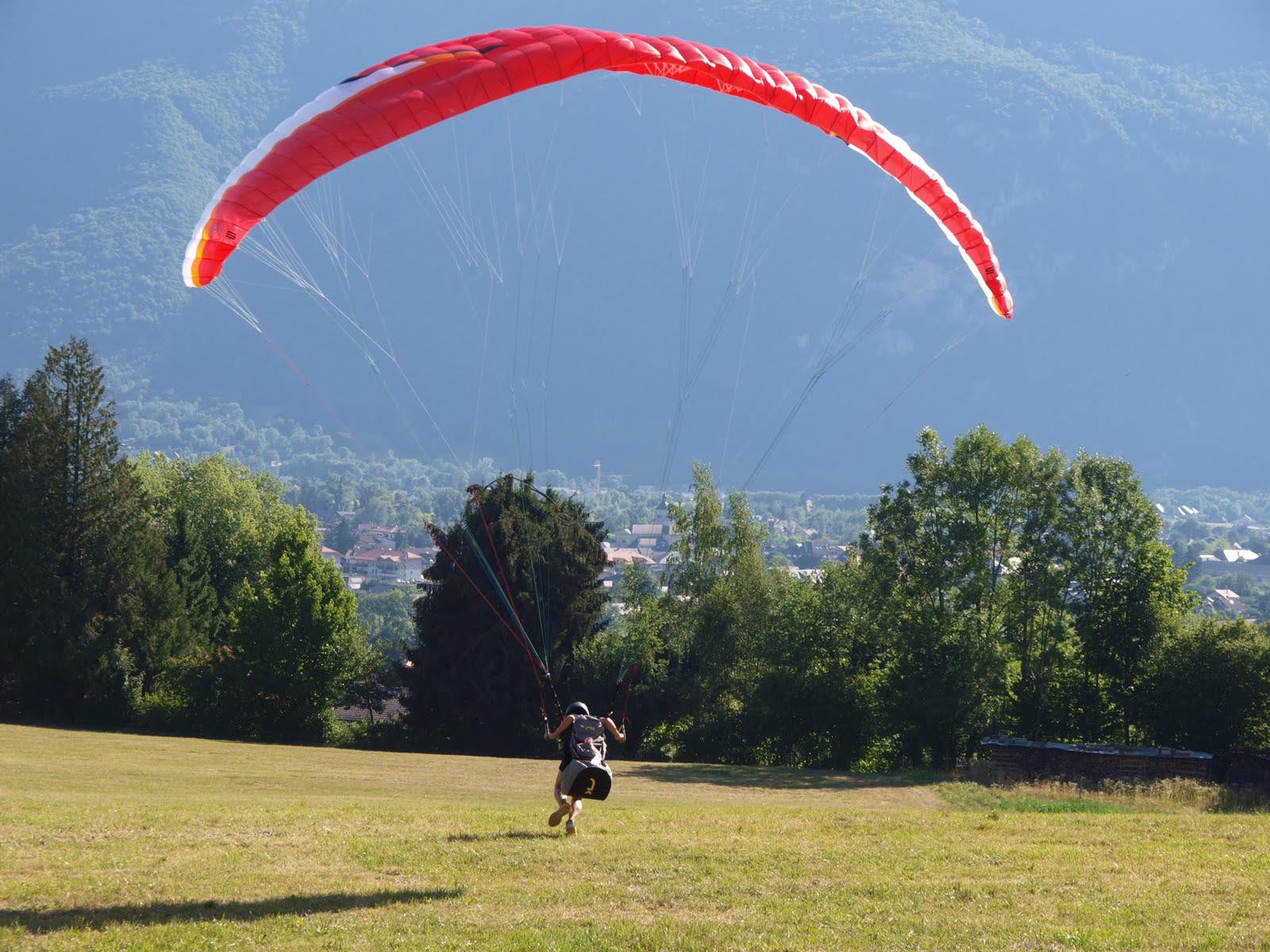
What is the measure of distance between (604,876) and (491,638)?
23.7 m

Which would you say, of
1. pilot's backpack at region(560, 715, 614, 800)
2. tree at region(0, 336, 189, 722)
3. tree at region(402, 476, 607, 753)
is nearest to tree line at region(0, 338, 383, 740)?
tree at region(0, 336, 189, 722)

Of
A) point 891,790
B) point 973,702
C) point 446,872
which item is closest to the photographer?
point 446,872

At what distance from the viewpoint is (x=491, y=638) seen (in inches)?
1345

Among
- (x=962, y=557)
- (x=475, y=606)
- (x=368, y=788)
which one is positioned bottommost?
(x=368, y=788)

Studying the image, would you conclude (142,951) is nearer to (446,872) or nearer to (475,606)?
(446,872)

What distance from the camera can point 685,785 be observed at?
21.2 m

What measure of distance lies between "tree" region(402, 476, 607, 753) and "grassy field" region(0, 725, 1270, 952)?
16.5m

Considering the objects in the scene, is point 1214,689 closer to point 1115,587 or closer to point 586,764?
point 1115,587

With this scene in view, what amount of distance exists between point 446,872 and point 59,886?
122 inches

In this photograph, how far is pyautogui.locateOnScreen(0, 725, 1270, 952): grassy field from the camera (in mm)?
9094

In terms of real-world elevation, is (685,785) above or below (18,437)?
below

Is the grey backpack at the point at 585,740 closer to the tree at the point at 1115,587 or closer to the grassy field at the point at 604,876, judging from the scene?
the grassy field at the point at 604,876

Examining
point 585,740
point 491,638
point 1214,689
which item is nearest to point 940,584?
point 1214,689

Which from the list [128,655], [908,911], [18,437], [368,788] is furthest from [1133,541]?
[18,437]
